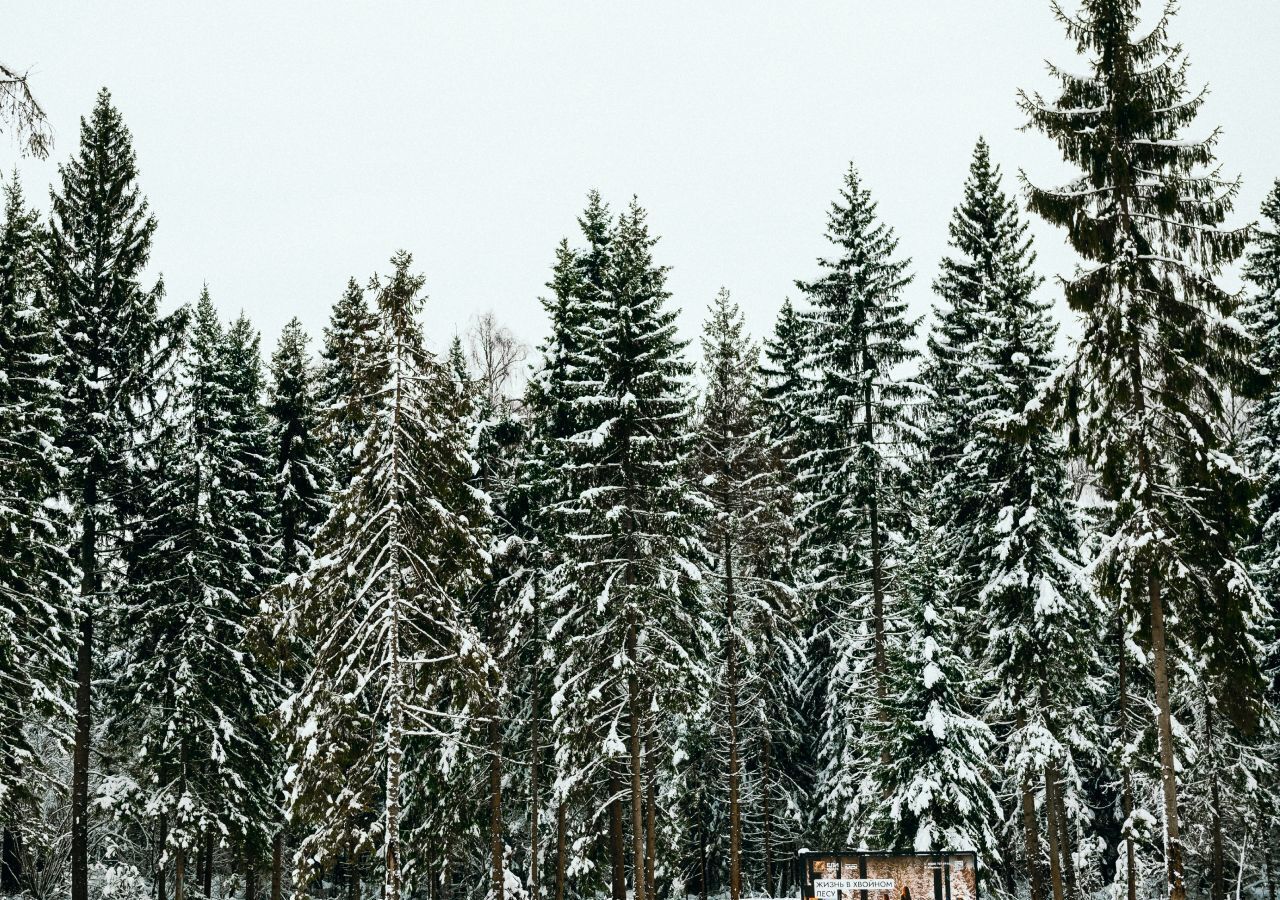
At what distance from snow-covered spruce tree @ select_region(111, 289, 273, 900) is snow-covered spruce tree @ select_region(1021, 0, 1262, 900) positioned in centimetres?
2007

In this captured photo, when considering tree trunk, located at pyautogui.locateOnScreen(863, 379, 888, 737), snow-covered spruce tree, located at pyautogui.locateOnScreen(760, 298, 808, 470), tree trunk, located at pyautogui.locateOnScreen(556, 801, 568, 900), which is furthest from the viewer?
snow-covered spruce tree, located at pyautogui.locateOnScreen(760, 298, 808, 470)

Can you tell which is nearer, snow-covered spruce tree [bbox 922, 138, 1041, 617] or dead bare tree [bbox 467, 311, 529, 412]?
snow-covered spruce tree [bbox 922, 138, 1041, 617]

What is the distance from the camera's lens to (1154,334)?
1877 cm

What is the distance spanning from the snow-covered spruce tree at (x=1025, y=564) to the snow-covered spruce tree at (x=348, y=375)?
46.3 feet

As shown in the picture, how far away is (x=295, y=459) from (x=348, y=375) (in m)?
6.85

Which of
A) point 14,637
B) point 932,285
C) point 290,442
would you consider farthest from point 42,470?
point 932,285

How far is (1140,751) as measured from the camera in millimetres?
27078

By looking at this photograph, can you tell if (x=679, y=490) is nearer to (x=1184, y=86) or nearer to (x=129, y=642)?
(x=1184, y=86)

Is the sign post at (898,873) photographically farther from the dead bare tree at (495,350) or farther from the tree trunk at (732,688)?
the dead bare tree at (495,350)

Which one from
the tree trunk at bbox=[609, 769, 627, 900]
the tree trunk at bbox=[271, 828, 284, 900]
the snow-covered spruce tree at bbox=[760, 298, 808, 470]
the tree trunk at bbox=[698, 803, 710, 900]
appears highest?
the snow-covered spruce tree at bbox=[760, 298, 808, 470]

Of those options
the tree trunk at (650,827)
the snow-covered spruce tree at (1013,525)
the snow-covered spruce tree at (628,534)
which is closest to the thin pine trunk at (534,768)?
the tree trunk at (650,827)

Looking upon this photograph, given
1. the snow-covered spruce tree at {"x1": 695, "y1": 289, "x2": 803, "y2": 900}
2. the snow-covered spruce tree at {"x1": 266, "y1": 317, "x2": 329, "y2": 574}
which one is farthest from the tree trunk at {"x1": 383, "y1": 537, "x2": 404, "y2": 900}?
the snow-covered spruce tree at {"x1": 266, "y1": 317, "x2": 329, "y2": 574}

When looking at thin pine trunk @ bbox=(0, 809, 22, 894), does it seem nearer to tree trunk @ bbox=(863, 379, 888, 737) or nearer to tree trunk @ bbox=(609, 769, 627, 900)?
tree trunk @ bbox=(609, 769, 627, 900)

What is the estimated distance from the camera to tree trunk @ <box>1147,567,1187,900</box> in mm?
17078
